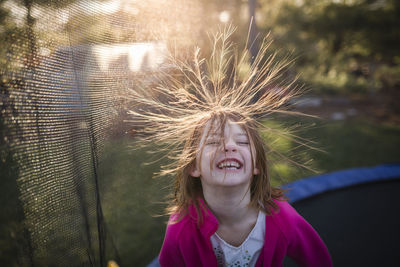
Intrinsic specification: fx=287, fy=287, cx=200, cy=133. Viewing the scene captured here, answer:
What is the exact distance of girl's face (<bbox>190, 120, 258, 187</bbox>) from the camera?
81cm

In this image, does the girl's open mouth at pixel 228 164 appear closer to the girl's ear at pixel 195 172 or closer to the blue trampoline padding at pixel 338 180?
the girl's ear at pixel 195 172

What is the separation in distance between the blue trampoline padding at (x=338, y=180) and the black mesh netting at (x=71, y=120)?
1071 millimetres

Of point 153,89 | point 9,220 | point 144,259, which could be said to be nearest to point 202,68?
→ point 153,89

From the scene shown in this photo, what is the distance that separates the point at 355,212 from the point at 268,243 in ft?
3.80

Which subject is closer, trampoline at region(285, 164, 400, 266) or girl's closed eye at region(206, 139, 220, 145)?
girl's closed eye at region(206, 139, 220, 145)

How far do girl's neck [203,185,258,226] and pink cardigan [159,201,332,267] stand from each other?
36mm

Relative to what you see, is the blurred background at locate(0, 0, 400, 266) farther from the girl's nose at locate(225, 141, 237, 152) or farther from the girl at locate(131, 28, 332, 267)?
the girl's nose at locate(225, 141, 237, 152)

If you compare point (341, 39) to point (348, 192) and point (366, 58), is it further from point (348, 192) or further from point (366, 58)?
point (348, 192)

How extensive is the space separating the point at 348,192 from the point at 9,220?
1.95m

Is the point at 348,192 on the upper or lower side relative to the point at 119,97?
lower

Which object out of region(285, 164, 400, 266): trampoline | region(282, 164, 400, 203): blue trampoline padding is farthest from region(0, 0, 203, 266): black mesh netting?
region(282, 164, 400, 203): blue trampoline padding

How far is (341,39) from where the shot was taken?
5.73 m

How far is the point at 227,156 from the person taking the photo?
0.81 m

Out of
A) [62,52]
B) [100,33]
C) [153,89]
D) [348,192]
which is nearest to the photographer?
[62,52]
